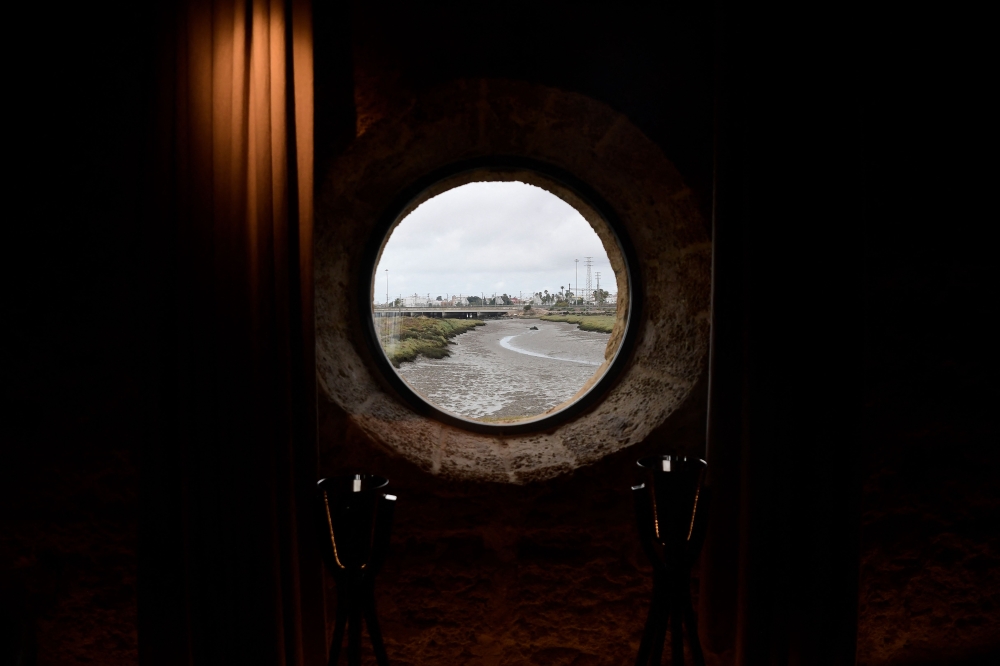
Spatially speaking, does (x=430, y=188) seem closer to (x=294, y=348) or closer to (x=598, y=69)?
A: (x=598, y=69)

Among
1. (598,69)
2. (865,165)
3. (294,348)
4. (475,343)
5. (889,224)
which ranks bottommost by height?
(475,343)

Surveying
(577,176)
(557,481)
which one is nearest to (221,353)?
(557,481)

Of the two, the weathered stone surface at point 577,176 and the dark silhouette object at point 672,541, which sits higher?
the weathered stone surface at point 577,176

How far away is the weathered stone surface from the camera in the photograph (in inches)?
56.4

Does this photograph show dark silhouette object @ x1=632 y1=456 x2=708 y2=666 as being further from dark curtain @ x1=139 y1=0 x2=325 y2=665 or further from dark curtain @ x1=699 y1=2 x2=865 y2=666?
dark curtain @ x1=139 y1=0 x2=325 y2=665

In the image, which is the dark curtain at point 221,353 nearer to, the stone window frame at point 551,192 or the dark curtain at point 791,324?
the stone window frame at point 551,192

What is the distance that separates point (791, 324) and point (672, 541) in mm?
674

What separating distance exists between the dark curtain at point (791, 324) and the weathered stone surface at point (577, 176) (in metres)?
0.22

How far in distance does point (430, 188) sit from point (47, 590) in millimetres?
1760

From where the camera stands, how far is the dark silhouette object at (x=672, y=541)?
1.03 m

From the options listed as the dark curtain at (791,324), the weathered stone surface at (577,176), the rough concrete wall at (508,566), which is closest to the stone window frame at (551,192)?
the weathered stone surface at (577,176)

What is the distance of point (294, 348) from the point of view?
1.22 meters

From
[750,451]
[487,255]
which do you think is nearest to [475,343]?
[487,255]

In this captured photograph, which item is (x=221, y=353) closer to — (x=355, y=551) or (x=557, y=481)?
(x=355, y=551)
